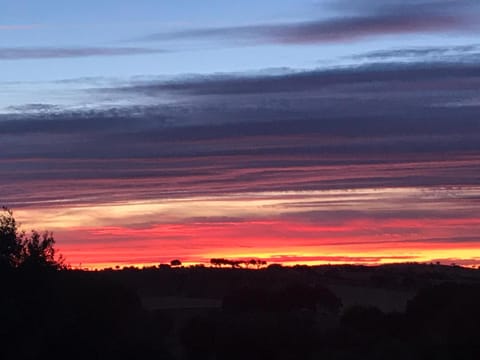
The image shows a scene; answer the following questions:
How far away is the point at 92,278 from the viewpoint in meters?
51.9

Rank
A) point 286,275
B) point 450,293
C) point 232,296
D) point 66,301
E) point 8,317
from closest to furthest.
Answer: point 8,317, point 66,301, point 450,293, point 232,296, point 286,275

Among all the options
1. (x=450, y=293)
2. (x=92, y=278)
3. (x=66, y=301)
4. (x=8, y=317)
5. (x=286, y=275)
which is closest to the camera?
(x=8, y=317)

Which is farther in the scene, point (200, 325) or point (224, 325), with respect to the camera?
point (200, 325)

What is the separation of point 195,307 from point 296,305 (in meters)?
7.07

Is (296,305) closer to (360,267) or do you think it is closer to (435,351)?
(435,351)

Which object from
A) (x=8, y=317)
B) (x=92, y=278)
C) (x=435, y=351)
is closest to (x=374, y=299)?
(x=92, y=278)

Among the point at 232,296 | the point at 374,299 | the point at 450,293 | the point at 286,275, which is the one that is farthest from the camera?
the point at 286,275

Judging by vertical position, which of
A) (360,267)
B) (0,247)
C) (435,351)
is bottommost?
(435,351)

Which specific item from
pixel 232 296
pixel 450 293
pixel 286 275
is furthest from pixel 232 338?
pixel 286 275

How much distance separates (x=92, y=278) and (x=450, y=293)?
1858 centimetres

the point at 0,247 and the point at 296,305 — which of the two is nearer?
the point at 0,247

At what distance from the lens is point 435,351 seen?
42.3 meters

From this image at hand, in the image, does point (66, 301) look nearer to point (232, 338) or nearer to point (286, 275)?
point (232, 338)

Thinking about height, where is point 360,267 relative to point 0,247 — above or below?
above
